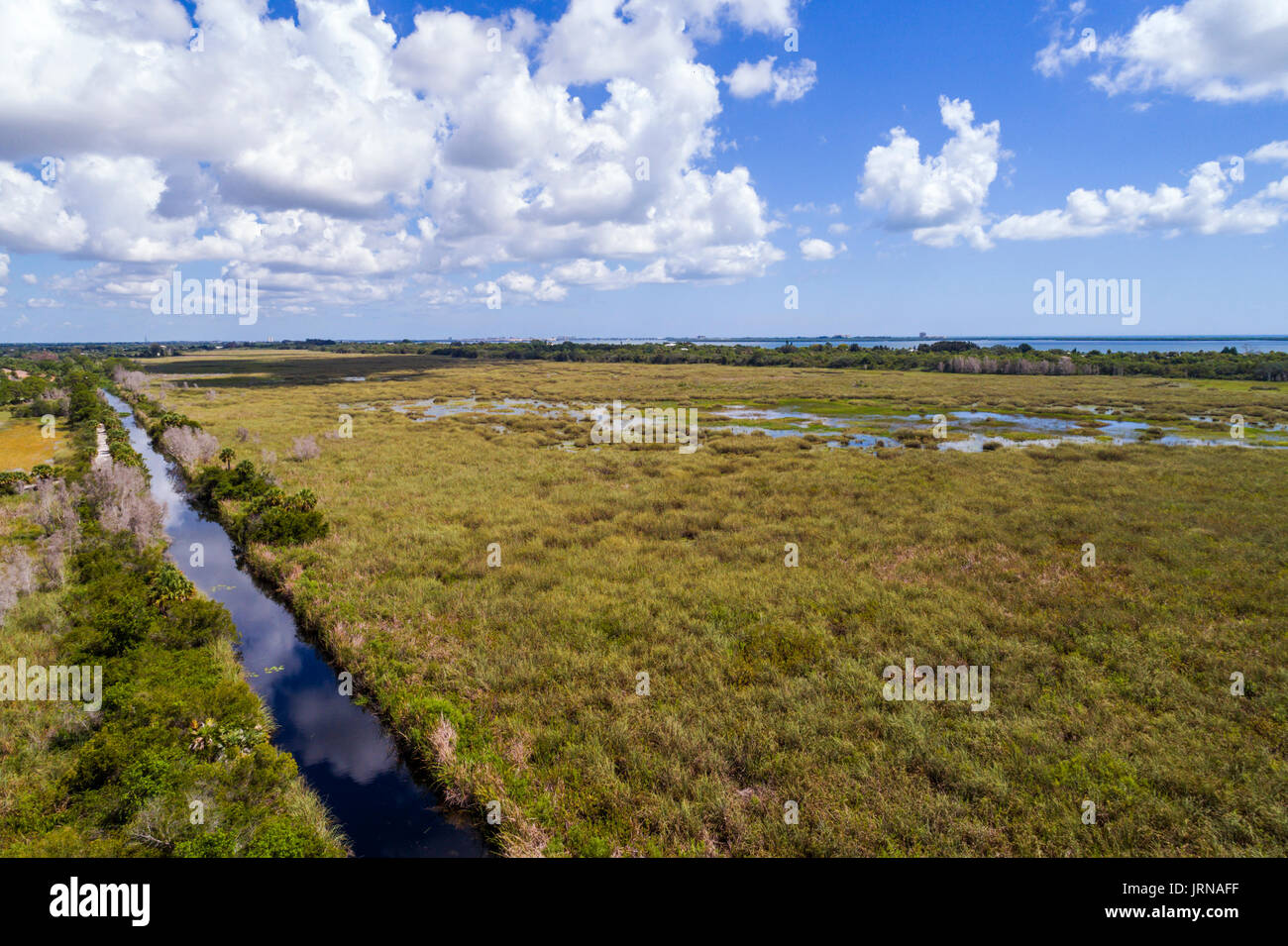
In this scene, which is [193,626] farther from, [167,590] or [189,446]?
[189,446]

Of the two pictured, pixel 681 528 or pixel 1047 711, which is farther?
pixel 681 528

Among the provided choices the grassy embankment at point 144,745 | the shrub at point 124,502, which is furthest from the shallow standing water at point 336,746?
the shrub at point 124,502

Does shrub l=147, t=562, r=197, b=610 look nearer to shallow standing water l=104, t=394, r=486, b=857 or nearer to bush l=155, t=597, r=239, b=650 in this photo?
bush l=155, t=597, r=239, b=650

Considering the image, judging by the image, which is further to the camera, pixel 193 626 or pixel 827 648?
pixel 193 626

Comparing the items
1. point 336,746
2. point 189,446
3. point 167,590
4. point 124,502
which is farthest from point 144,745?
point 189,446

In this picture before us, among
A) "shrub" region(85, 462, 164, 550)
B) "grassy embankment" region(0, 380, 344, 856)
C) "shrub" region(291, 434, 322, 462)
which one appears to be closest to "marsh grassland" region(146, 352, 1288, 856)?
"grassy embankment" region(0, 380, 344, 856)

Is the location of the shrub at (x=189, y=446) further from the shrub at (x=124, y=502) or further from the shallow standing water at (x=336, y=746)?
the shallow standing water at (x=336, y=746)

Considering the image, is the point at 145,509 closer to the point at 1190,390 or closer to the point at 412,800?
the point at 412,800
